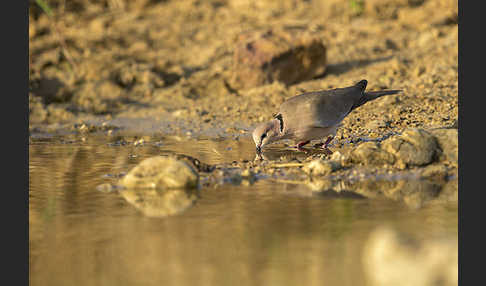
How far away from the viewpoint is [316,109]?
20.8 feet

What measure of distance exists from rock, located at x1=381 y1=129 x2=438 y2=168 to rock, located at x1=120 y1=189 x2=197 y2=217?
1.57 meters

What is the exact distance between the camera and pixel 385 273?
3.02 metres

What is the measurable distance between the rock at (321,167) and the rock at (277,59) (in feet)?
14.1

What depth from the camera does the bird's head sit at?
6270mm

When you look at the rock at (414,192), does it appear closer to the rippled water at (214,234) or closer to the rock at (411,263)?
the rippled water at (214,234)

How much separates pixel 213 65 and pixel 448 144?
18.3ft

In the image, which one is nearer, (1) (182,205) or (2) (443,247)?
(2) (443,247)

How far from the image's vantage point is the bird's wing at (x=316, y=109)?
6320 mm

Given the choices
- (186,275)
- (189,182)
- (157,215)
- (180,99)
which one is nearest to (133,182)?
(189,182)

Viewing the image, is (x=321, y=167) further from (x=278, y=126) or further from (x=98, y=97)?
(x=98, y=97)

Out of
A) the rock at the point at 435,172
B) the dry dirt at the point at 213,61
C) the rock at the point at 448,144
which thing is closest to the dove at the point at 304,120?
the dry dirt at the point at 213,61

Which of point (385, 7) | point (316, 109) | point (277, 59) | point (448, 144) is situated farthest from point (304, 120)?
point (385, 7)

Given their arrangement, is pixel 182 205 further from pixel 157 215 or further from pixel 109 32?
pixel 109 32

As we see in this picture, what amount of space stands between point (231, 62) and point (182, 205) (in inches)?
236
